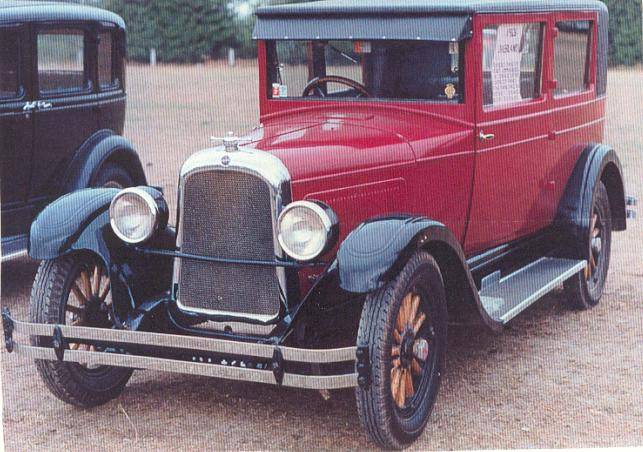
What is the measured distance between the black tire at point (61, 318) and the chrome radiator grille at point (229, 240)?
1.68 ft

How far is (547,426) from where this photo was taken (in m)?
3.71

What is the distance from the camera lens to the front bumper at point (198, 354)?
10.4 feet

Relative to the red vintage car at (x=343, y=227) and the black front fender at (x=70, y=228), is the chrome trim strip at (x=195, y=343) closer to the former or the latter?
the red vintage car at (x=343, y=227)

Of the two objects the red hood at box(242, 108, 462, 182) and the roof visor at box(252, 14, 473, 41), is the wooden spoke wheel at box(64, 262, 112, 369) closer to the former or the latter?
the red hood at box(242, 108, 462, 182)

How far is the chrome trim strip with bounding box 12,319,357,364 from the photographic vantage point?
10.3 ft

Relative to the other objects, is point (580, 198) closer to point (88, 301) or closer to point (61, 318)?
point (88, 301)

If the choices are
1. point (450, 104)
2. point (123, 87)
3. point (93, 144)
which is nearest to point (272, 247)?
point (450, 104)

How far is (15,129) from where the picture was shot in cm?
553

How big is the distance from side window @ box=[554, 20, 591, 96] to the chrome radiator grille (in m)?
2.30

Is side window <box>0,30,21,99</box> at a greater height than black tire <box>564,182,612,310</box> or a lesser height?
greater

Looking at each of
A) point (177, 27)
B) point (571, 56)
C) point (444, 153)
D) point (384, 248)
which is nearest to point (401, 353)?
point (384, 248)

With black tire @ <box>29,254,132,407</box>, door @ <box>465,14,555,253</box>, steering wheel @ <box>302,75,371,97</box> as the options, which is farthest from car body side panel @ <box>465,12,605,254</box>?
black tire @ <box>29,254,132,407</box>

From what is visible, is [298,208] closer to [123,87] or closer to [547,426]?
[547,426]

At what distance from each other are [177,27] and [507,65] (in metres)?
2.19
